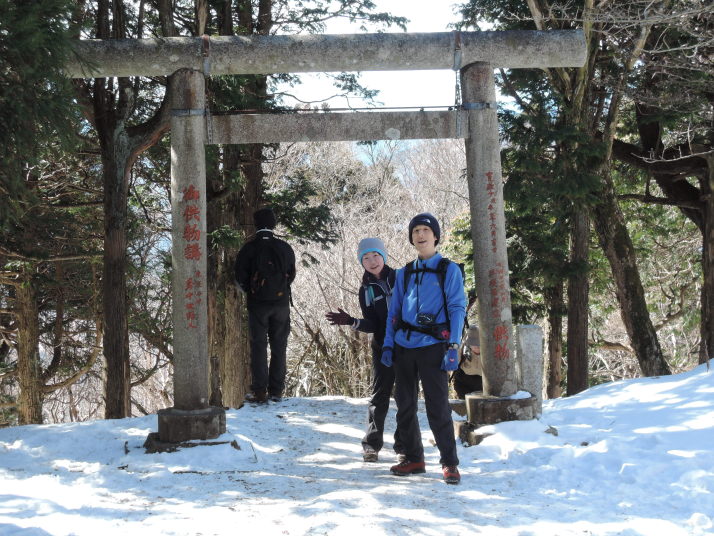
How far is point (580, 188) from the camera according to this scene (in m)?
10.7

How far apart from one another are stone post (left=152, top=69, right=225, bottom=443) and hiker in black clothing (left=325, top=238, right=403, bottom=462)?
131cm

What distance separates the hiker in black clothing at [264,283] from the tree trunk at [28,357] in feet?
21.3

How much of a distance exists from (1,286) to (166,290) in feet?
11.1

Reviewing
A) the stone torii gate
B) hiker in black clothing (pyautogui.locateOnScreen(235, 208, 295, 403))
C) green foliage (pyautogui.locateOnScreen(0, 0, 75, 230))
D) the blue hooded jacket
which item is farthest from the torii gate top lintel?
the blue hooded jacket

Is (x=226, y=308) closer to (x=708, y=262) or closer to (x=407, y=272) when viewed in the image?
(x=407, y=272)

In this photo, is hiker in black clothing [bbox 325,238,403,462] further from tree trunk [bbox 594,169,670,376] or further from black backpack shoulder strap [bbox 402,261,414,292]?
tree trunk [bbox 594,169,670,376]

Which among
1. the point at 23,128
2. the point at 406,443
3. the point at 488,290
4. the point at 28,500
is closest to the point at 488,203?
the point at 488,290

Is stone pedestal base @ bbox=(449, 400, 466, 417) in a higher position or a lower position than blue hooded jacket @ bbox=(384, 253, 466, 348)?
lower

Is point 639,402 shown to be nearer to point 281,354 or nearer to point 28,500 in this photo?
point 281,354

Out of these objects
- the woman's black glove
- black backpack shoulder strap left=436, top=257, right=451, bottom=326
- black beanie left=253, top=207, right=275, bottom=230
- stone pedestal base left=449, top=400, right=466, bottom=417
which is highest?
black beanie left=253, top=207, right=275, bottom=230

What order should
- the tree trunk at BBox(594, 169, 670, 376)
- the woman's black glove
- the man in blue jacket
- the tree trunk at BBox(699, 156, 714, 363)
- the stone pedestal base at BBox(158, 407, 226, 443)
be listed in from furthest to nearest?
the tree trunk at BBox(699, 156, 714, 363)
the tree trunk at BBox(594, 169, 670, 376)
the stone pedestal base at BBox(158, 407, 226, 443)
the woman's black glove
the man in blue jacket

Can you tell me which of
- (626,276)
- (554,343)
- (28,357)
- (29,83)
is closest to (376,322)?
(29,83)

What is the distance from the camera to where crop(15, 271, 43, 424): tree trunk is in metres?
12.1

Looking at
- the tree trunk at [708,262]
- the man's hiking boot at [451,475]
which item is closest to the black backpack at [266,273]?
the man's hiking boot at [451,475]
